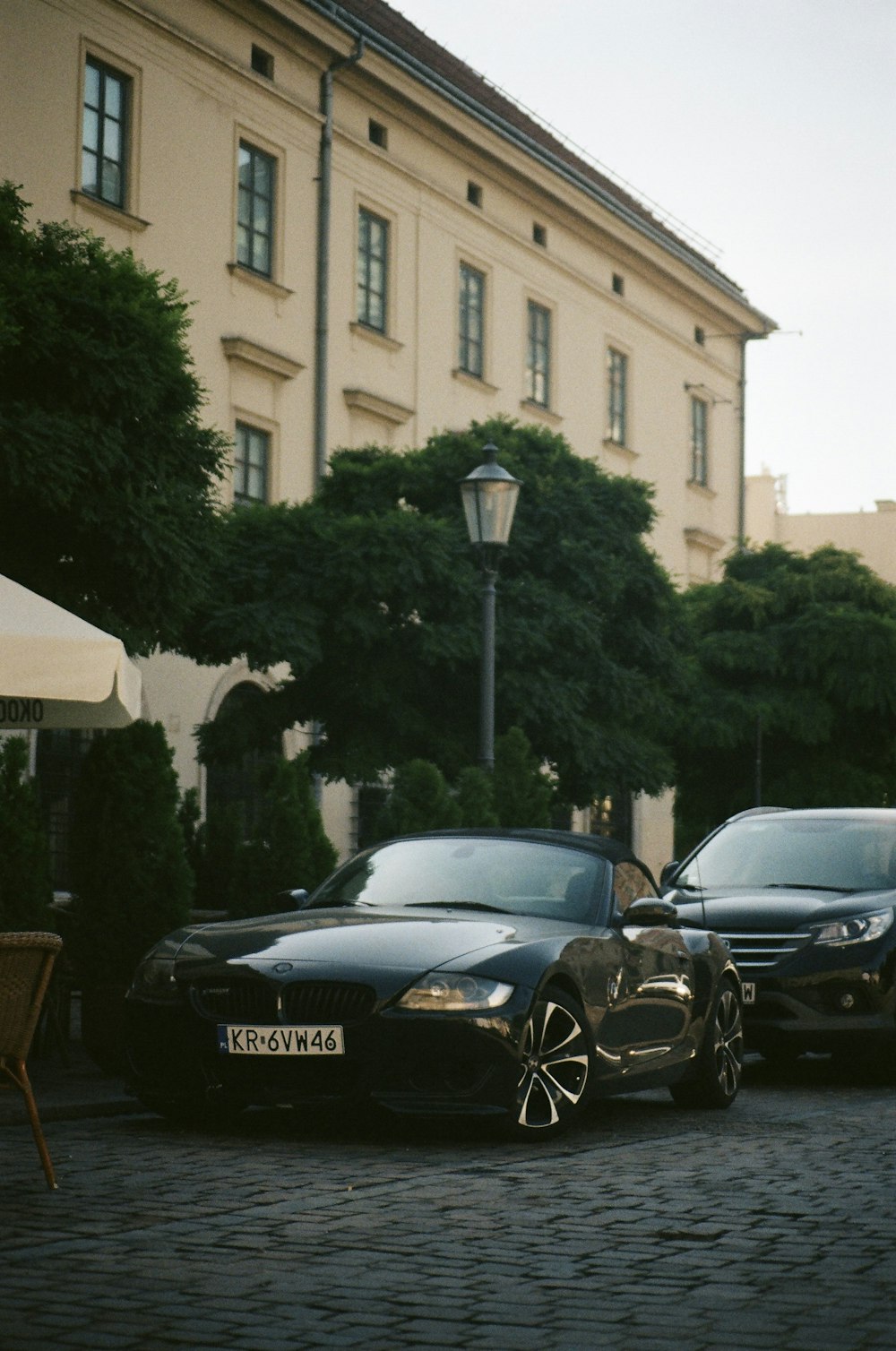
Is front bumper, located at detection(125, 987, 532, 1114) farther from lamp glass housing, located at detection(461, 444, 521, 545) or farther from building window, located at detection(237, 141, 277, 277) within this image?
building window, located at detection(237, 141, 277, 277)

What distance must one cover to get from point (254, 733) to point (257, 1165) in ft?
49.8

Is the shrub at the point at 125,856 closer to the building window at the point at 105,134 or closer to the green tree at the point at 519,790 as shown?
the green tree at the point at 519,790

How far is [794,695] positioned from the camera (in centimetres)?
3244

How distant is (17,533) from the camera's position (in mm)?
15961

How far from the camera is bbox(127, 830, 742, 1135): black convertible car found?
896 centimetres

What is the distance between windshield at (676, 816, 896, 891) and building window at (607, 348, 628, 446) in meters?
26.2

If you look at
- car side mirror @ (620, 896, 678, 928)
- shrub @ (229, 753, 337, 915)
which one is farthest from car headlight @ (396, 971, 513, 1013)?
shrub @ (229, 753, 337, 915)

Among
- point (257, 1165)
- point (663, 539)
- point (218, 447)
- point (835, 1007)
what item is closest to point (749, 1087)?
point (835, 1007)

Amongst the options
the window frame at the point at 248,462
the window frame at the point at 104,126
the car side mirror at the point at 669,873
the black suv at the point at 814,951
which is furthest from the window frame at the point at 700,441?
the black suv at the point at 814,951

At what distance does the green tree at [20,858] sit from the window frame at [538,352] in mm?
25566

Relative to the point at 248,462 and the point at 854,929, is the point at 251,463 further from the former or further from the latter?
the point at 854,929

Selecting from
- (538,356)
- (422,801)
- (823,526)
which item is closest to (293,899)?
(422,801)

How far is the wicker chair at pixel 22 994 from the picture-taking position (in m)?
7.49

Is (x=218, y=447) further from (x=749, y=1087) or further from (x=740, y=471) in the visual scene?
(x=740, y=471)
